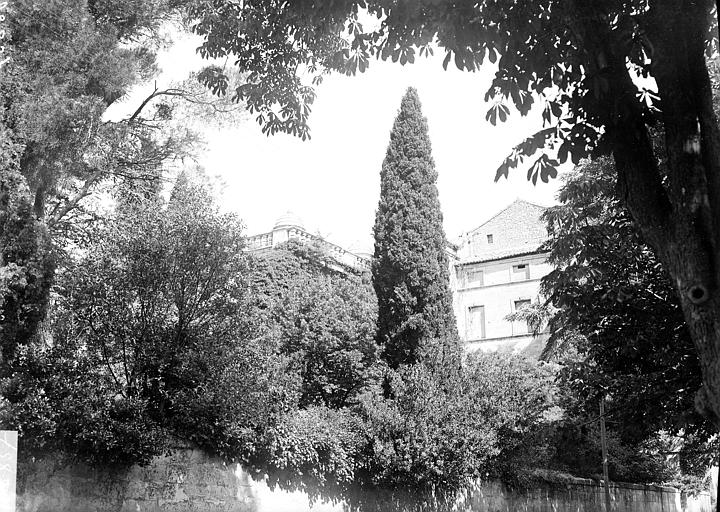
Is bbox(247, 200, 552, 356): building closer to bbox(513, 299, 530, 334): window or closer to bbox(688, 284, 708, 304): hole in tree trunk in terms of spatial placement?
bbox(513, 299, 530, 334): window

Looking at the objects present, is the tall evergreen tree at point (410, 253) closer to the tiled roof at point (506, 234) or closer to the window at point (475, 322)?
the tiled roof at point (506, 234)

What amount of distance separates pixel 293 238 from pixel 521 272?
1829cm

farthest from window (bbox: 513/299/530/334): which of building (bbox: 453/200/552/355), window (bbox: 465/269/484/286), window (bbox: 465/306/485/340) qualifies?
window (bbox: 465/269/484/286)

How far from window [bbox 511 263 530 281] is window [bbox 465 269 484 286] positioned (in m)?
2.01

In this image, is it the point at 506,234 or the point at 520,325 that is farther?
the point at 506,234

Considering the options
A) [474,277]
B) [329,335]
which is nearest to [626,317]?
[329,335]

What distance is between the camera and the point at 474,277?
4253 centimetres

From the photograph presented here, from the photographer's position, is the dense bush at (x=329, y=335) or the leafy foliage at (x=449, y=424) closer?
the leafy foliage at (x=449, y=424)

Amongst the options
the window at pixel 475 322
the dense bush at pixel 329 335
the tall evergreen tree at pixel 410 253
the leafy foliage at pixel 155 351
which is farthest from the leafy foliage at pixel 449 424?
the window at pixel 475 322

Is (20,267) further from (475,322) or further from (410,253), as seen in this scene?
(475,322)

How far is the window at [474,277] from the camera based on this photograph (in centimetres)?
4234

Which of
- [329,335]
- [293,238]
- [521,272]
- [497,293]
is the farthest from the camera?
[497,293]

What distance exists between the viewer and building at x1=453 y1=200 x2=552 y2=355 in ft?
133

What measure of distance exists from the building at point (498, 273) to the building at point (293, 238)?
13.0 metres
